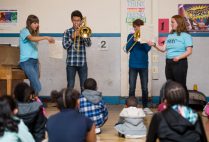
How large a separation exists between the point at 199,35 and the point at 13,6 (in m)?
3.38

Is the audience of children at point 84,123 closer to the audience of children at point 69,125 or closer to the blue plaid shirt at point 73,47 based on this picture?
the audience of children at point 69,125

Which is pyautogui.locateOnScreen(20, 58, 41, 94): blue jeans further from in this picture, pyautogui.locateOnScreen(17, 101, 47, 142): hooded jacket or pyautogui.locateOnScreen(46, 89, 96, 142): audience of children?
pyautogui.locateOnScreen(46, 89, 96, 142): audience of children

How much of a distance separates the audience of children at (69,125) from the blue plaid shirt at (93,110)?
1.79 metres

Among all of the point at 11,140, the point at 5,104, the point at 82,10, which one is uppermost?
the point at 82,10

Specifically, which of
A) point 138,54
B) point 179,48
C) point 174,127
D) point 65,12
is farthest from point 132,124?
point 65,12

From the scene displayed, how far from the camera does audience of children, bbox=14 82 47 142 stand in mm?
3537

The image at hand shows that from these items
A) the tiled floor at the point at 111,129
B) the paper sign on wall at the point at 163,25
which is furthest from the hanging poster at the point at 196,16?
the tiled floor at the point at 111,129

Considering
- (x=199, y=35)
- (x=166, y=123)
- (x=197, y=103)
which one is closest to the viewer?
(x=166, y=123)

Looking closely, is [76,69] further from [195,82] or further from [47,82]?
[195,82]

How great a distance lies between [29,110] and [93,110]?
4.49 ft

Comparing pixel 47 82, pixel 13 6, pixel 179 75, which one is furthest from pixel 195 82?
pixel 13 6

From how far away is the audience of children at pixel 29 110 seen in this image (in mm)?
3537

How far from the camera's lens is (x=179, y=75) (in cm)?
533

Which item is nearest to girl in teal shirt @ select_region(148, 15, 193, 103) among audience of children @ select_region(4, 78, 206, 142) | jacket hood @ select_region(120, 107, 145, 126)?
jacket hood @ select_region(120, 107, 145, 126)
